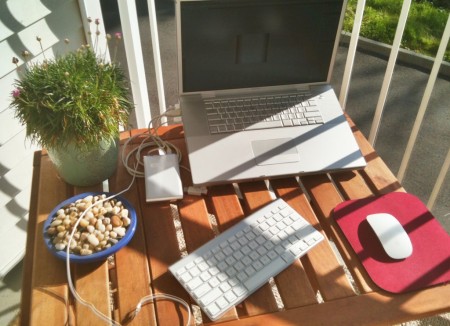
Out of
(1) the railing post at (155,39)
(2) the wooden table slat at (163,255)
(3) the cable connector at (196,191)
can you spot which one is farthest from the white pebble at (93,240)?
(1) the railing post at (155,39)

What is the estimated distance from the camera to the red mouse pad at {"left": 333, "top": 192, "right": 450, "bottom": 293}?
81 cm

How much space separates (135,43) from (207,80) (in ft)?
1.24

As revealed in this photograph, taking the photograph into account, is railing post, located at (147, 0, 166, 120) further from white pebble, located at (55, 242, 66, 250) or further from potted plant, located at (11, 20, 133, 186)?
white pebble, located at (55, 242, 66, 250)

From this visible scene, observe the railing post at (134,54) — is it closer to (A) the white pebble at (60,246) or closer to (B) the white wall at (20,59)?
(B) the white wall at (20,59)

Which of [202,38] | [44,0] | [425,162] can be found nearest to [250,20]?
[202,38]

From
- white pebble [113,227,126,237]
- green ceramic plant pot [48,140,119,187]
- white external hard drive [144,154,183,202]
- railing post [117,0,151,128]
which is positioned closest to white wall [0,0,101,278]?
railing post [117,0,151,128]

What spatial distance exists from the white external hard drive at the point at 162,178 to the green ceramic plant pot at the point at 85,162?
9 centimetres

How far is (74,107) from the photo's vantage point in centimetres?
84

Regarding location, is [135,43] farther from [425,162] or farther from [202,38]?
[425,162]

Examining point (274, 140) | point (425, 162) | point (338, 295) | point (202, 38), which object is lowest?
point (425, 162)

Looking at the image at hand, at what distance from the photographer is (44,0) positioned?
1278 mm

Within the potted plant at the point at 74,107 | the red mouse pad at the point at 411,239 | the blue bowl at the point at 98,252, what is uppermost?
the potted plant at the point at 74,107

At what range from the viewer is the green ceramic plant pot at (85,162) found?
915mm

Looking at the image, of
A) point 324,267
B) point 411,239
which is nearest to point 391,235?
point 411,239
